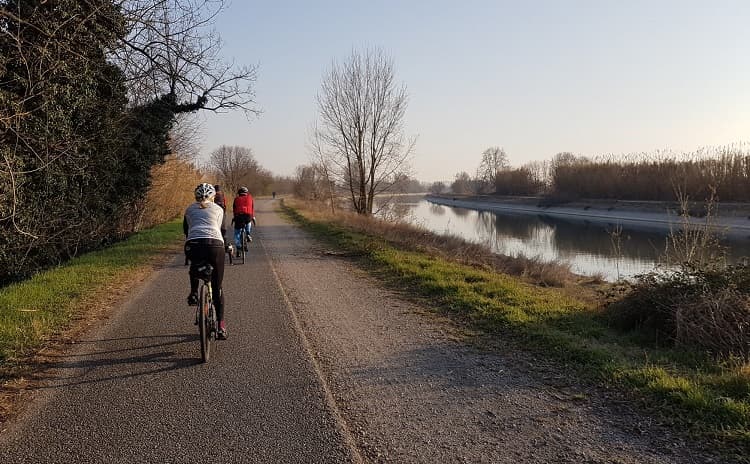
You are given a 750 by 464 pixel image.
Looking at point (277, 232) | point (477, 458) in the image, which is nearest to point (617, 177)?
point (277, 232)

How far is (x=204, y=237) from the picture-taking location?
18.0 ft

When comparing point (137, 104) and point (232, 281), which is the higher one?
point (137, 104)

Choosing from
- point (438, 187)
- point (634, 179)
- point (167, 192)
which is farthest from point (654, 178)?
point (438, 187)

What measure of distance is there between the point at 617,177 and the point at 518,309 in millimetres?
51835

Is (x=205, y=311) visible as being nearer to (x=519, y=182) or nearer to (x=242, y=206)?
(x=242, y=206)

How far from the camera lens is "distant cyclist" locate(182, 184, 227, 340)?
547 centimetres

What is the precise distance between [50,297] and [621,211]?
157 feet

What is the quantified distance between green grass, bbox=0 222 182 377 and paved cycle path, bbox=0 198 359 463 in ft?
1.76

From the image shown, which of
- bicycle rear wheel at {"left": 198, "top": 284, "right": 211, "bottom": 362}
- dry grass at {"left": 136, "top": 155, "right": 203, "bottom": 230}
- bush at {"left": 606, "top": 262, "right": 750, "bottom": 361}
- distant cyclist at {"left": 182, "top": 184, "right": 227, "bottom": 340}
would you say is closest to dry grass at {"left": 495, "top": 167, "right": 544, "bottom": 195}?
dry grass at {"left": 136, "top": 155, "right": 203, "bottom": 230}

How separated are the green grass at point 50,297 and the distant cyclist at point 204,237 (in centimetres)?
205

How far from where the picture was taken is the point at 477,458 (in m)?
3.38

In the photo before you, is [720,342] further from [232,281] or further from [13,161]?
[13,161]

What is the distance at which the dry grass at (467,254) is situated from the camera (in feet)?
46.1

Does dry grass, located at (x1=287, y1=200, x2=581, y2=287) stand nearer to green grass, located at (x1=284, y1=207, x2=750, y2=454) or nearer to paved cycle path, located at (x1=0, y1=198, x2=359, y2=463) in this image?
green grass, located at (x1=284, y1=207, x2=750, y2=454)
